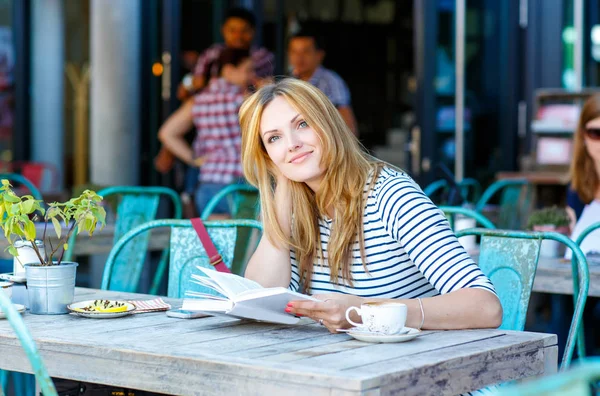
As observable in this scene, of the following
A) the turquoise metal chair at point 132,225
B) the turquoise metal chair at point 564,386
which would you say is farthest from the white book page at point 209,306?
the turquoise metal chair at point 132,225

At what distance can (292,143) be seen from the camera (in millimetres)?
2420

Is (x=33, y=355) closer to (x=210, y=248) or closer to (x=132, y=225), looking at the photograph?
(x=210, y=248)

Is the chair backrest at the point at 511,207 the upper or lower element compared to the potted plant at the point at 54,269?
lower

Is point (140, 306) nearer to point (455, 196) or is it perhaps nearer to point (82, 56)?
point (455, 196)

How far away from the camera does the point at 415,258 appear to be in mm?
2227

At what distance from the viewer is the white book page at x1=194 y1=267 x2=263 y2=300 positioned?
6.79ft

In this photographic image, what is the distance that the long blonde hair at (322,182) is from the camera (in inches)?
93.5

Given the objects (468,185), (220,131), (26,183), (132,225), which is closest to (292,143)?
(132,225)

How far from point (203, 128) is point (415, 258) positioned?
3328mm

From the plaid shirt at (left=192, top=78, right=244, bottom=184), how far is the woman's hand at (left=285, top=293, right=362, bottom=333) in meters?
3.28

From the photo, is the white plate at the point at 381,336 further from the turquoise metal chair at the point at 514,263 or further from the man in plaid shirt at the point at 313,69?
the man in plaid shirt at the point at 313,69

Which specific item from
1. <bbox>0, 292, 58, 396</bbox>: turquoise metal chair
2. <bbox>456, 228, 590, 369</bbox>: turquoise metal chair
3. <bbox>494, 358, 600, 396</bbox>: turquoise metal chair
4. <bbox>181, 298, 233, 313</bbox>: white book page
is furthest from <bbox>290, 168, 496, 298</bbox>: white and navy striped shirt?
<bbox>494, 358, 600, 396</bbox>: turquoise metal chair

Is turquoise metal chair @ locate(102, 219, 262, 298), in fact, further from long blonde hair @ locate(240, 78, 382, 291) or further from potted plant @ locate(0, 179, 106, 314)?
potted plant @ locate(0, 179, 106, 314)

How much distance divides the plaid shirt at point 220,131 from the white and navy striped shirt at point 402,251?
287cm
